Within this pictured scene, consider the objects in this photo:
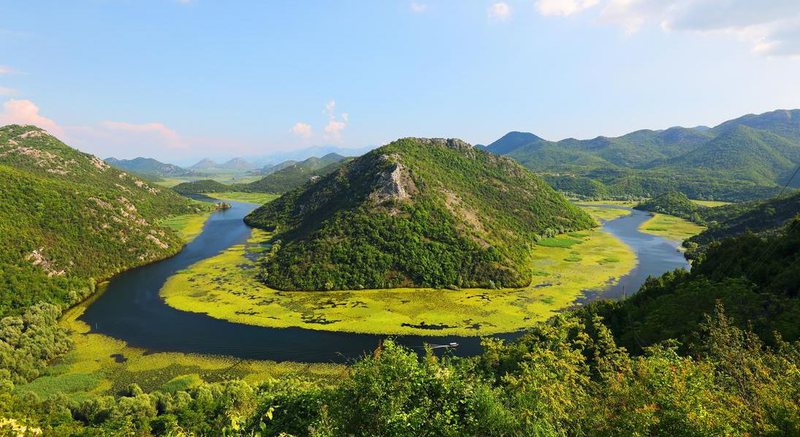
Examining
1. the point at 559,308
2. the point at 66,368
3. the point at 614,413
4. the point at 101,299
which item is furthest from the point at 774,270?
the point at 101,299

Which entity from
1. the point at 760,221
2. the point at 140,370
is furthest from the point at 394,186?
the point at 760,221

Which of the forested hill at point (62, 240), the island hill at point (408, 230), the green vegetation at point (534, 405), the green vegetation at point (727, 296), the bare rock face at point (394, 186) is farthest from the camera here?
the bare rock face at point (394, 186)

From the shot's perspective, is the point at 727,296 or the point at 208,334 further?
the point at 208,334

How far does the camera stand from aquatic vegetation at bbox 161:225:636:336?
8625 centimetres

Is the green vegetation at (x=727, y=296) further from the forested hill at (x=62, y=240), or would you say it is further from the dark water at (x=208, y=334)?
the forested hill at (x=62, y=240)

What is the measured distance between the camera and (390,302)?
98812 millimetres

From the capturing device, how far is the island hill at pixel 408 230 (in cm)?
11212

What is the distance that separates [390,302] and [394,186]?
177 ft

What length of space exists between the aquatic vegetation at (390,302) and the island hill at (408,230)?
17.1 ft

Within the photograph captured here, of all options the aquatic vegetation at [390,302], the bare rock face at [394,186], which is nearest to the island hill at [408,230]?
the bare rock face at [394,186]

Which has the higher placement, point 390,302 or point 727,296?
point 727,296

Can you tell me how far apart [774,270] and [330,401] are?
223 feet

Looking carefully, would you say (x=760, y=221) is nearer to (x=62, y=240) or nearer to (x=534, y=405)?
(x=534, y=405)

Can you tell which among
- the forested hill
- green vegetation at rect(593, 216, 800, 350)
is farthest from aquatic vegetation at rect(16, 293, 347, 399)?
green vegetation at rect(593, 216, 800, 350)
